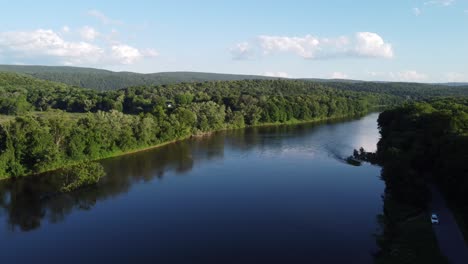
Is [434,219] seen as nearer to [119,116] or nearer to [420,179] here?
[420,179]

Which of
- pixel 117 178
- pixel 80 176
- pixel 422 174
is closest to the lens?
pixel 422 174

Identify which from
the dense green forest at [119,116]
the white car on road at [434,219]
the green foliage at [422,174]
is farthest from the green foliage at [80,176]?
the white car on road at [434,219]

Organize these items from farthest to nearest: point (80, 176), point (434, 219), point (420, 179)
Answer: point (80, 176)
point (420, 179)
point (434, 219)

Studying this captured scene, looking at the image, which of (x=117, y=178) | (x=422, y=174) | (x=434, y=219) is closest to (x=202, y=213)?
(x=117, y=178)

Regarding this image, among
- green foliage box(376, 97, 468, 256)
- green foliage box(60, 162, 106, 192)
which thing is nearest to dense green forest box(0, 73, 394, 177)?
green foliage box(60, 162, 106, 192)

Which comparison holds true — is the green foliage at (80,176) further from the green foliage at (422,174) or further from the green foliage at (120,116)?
the green foliage at (422,174)

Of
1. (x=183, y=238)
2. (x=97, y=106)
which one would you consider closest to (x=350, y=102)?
Answer: (x=97, y=106)
